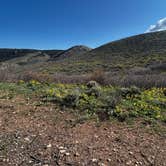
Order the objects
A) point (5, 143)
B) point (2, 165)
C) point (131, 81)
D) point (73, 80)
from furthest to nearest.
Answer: point (73, 80) → point (131, 81) → point (5, 143) → point (2, 165)

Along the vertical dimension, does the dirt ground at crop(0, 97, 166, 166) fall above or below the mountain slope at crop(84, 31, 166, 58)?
below

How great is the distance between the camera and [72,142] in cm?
337

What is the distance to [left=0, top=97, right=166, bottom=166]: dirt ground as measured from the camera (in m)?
2.89

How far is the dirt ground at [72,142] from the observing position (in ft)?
9.49

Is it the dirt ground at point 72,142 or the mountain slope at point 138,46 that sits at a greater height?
the mountain slope at point 138,46

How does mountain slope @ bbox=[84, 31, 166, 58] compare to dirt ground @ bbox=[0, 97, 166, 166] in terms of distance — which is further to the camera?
mountain slope @ bbox=[84, 31, 166, 58]

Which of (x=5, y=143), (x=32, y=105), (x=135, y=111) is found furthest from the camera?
(x=32, y=105)

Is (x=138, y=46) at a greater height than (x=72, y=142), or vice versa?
(x=138, y=46)

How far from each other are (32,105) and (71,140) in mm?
2180

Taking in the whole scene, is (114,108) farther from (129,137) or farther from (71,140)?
(71,140)

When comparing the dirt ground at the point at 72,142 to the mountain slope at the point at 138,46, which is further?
the mountain slope at the point at 138,46

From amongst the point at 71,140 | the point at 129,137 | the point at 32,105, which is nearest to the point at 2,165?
the point at 71,140

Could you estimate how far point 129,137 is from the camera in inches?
142

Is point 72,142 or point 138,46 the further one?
point 138,46
